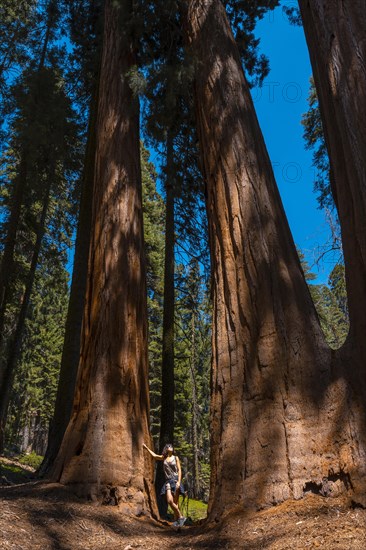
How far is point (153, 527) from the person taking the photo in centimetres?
449

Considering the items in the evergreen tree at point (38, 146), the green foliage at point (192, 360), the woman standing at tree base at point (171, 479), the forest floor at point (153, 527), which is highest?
the evergreen tree at point (38, 146)

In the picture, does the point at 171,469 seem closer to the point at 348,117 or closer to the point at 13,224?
the point at 348,117

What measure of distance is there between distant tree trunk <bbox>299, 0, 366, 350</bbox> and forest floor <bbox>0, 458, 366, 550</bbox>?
1.19 metres

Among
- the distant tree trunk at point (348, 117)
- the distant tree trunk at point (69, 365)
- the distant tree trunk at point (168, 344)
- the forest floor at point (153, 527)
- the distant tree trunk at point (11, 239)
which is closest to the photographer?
the forest floor at point (153, 527)

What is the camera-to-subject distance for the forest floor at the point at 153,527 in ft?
9.56

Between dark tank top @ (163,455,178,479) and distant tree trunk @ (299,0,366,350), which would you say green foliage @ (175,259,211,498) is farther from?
distant tree trunk @ (299,0,366,350)

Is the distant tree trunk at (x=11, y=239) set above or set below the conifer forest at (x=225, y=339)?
above

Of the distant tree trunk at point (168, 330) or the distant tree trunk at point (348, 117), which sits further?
the distant tree trunk at point (168, 330)


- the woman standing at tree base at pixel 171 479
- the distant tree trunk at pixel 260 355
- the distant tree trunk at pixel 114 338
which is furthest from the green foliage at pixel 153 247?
the distant tree trunk at pixel 260 355

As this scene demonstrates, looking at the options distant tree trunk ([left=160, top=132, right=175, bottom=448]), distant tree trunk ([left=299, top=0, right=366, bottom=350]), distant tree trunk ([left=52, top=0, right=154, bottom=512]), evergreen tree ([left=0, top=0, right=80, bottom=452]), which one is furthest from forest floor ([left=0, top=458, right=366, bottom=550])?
evergreen tree ([left=0, top=0, right=80, bottom=452])

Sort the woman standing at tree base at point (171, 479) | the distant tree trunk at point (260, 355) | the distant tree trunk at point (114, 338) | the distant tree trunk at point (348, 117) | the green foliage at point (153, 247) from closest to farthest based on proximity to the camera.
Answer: the distant tree trunk at point (260, 355) < the distant tree trunk at point (348, 117) < the distant tree trunk at point (114, 338) < the woman standing at tree base at point (171, 479) < the green foliage at point (153, 247)

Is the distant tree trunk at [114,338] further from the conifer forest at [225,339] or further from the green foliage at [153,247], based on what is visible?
the green foliage at [153,247]

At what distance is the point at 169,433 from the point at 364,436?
807cm

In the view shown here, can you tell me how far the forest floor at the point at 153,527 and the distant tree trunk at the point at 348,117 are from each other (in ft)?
3.90
